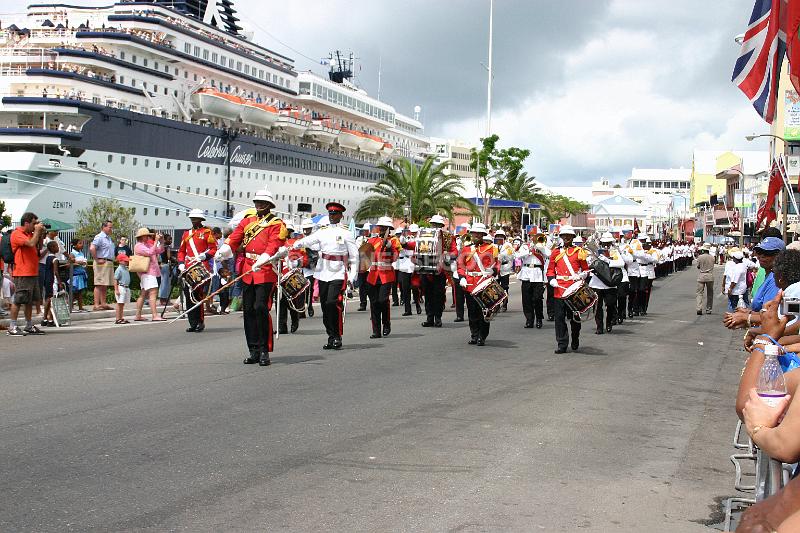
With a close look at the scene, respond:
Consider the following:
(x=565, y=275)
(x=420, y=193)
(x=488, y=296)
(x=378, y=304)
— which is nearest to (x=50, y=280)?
(x=378, y=304)

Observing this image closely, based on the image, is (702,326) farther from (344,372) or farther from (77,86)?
(77,86)

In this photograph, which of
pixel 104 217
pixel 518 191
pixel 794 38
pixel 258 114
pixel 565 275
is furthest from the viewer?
pixel 518 191

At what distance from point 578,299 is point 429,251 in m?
5.47

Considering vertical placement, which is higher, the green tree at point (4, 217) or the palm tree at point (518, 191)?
the palm tree at point (518, 191)

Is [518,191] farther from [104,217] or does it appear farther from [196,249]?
[196,249]

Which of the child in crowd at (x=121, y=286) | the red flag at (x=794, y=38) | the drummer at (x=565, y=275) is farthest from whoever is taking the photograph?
the child in crowd at (x=121, y=286)

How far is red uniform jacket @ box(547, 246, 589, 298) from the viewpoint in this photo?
14.5m

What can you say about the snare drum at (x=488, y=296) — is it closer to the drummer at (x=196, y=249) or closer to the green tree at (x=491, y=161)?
the drummer at (x=196, y=249)

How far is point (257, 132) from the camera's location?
6344 cm

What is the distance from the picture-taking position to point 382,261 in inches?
675

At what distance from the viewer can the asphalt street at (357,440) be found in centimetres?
561

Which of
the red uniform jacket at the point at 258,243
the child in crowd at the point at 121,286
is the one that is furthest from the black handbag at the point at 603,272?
the child in crowd at the point at 121,286

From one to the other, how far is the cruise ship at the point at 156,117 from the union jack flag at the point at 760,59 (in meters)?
19.0

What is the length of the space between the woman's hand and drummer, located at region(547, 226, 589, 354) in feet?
35.5
